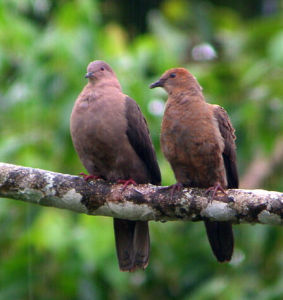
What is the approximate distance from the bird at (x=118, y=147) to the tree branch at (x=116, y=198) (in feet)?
0.99

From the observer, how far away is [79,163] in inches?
268

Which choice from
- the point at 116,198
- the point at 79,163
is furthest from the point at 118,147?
the point at 79,163

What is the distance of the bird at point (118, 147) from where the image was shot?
5.27 metres

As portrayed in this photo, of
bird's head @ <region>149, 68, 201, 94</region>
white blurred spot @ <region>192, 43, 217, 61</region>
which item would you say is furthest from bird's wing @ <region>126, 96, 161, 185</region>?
white blurred spot @ <region>192, 43, 217, 61</region>

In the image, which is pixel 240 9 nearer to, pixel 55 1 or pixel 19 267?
pixel 55 1

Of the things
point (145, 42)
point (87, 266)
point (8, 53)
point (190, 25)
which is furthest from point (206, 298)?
point (190, 25)

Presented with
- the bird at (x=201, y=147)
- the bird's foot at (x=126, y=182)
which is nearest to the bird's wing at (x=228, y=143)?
the bird at (x=201, y=147)

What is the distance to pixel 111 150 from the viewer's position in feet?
17.4

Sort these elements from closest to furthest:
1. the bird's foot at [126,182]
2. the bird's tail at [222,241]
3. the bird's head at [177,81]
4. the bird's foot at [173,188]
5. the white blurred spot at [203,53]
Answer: the bird's foot at [173,188]
the bird's foot at [126,182]
the bird's tail at [222,241]
the bird's head at [177,81]
the white blurred spot at [203,53]

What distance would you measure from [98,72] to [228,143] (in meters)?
1.13

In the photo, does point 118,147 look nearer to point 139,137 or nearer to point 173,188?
point 139,137

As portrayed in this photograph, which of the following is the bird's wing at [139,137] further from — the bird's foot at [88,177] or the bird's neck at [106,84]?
the bird's foot at [88,177]

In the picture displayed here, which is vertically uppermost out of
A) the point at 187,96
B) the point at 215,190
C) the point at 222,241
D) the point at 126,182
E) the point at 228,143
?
the point at 187,96

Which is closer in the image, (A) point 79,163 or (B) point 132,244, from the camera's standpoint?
(B) point 132,244
